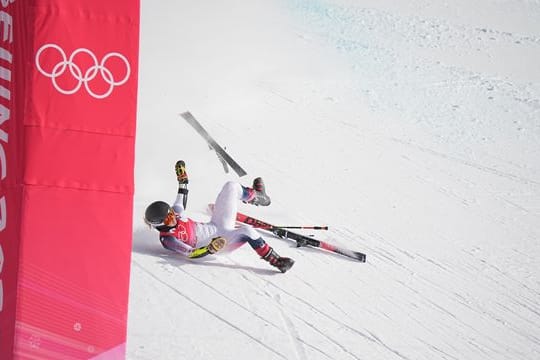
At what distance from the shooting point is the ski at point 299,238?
7.10m

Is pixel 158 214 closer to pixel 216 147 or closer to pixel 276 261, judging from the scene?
pixel 276 261

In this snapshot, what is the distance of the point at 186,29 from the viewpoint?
13688 millimetres

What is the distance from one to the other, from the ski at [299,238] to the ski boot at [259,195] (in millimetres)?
220

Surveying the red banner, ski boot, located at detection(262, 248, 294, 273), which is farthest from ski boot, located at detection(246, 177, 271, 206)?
the red banner

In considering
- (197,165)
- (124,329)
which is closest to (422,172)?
(197,165)

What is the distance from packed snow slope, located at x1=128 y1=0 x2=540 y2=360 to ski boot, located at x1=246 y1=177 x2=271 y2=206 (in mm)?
177

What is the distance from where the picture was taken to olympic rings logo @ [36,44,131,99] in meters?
3.39

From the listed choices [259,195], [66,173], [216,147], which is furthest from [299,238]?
[66,173]

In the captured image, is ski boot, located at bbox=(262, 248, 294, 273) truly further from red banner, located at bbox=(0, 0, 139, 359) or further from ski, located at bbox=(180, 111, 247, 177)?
red banner, located at bbox=(0, 0, 139, 359)

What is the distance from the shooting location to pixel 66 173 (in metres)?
3.45

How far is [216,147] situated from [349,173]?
180cm

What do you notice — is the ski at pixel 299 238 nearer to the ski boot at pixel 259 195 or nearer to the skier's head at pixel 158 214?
the ski boot at pixel 259 195

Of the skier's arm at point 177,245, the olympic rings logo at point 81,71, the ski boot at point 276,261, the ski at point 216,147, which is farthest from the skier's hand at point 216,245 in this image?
the olympic rings logo at point 81,71

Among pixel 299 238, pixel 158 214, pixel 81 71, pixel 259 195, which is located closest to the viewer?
pixel 81 71
